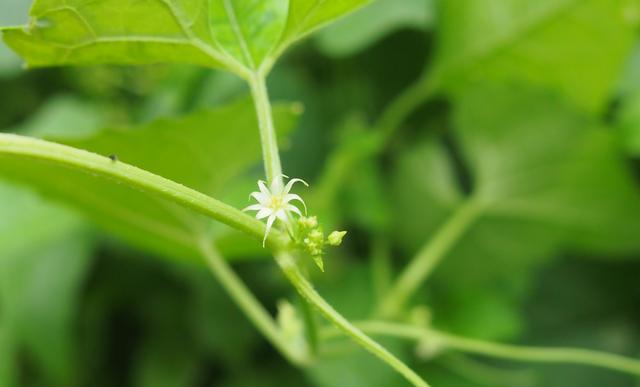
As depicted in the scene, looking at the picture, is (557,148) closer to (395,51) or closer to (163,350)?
(395,51)

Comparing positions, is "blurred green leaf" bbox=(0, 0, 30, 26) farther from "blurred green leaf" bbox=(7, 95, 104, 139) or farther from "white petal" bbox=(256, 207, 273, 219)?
"white petal" bbox=(256, 207, 273, 219)

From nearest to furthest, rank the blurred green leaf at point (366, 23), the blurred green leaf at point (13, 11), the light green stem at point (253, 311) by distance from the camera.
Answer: the light green stem at point (253, 311), the blurred green leaf at point (13, 11), the blurred green leaf at point (366, 23)

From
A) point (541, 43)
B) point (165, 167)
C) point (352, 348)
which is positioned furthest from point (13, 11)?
point (541, 43)

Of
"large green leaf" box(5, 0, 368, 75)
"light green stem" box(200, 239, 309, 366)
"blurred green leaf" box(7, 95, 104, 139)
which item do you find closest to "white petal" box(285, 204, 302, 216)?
"large green leaf" box(5, 0, 368, 75)

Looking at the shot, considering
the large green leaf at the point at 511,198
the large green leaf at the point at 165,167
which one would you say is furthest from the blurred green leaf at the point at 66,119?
the large green leaf at the point at 511,198

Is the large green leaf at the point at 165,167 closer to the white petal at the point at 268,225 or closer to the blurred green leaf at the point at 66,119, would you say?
the white petal at the point at 268,225

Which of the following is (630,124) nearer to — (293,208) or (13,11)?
(293,208)

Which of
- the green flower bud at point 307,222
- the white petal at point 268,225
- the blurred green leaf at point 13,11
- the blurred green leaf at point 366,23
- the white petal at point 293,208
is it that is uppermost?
the blurred green leaf at point 366,23
